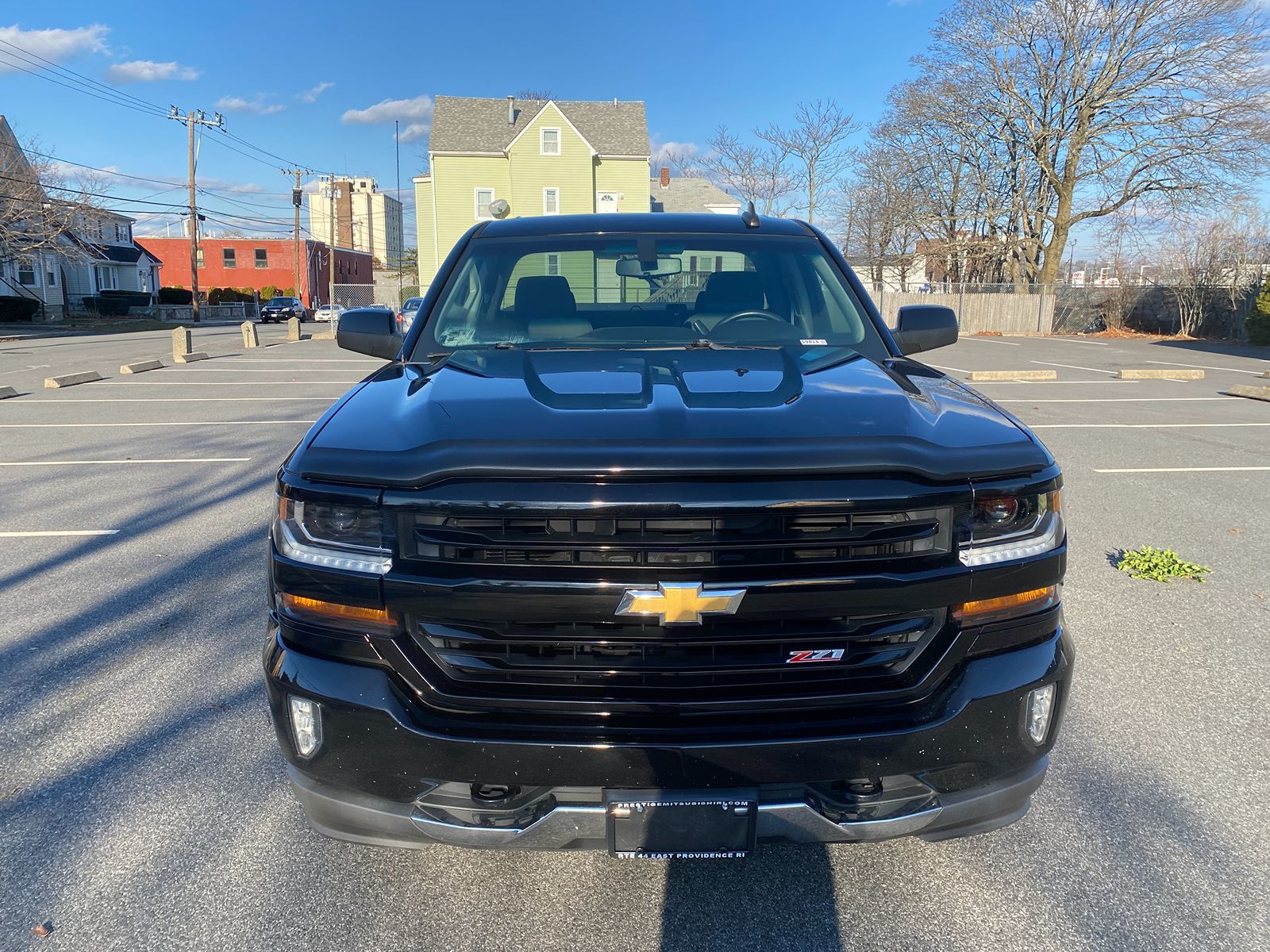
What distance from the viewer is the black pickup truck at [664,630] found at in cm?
201

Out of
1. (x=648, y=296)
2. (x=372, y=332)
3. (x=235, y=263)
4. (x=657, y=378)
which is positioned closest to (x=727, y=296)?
(x=648, y=296)

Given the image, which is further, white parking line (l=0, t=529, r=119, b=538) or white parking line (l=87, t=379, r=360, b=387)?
white parking line (l=87, t=379, r=360, b=387)

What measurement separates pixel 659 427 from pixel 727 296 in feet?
5.36

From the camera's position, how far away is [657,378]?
8.79 ft

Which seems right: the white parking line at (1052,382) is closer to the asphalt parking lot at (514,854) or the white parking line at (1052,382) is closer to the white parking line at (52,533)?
the asphalt parking lot at (514,854)

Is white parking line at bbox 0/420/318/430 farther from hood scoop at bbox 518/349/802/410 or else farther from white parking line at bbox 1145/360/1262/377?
white parking line at bbox 1145/360/1262/377

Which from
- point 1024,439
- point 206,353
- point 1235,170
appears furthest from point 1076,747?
point 1235,170

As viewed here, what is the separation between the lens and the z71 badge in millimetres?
2084

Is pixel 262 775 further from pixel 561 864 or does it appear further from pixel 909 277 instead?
pixel 909 277

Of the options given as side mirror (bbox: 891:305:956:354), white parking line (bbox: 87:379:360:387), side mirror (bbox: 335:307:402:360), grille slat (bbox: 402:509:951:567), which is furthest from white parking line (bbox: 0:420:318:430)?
grille slat (bbox: 402:509:951:567)

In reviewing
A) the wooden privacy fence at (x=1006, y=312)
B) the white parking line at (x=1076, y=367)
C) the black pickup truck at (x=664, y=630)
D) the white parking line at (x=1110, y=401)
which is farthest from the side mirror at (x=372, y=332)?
the wooden privacy fence at (x=1006, y=312)

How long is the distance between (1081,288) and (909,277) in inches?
845

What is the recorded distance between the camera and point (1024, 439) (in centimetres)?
227

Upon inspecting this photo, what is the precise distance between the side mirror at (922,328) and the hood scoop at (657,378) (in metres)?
0.90
